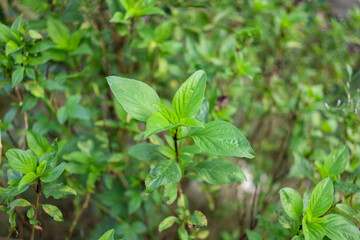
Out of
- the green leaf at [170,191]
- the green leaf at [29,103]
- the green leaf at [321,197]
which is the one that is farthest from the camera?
the green leaf at [29,103]

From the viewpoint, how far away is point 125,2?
1.01m

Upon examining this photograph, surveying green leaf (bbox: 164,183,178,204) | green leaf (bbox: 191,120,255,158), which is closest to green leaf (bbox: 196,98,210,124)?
green leaf (bbox: 191,120,255,158)

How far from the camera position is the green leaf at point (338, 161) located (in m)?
0.91

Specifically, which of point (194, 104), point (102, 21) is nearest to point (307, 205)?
point (194, 104)

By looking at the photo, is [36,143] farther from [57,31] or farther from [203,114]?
[203,114]

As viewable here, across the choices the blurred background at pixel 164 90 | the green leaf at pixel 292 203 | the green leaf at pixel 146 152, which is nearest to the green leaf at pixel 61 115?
the blurred background at pixel 164 90

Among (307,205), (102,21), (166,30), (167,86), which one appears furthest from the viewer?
(167,86)

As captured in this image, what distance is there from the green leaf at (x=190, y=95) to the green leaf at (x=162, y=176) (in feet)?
0.51

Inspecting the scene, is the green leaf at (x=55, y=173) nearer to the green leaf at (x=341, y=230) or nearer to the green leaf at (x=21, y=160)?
the green leaf at (x=21, y=160)

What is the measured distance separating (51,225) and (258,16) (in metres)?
1.91

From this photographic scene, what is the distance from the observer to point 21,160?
77cm

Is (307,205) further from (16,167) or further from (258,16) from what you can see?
(258,16)

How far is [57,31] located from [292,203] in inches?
43.5

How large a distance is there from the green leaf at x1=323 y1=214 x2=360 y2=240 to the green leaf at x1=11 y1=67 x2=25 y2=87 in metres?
1.05
